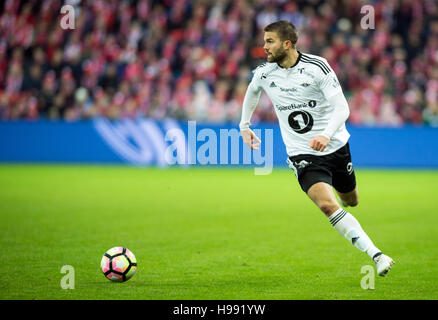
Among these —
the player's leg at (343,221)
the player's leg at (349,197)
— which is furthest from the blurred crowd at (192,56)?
the player's leg at (343,221)

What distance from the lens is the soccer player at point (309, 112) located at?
7062 mm

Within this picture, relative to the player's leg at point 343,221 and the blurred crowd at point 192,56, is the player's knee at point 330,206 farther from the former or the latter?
the blurred crowd at point 192,56

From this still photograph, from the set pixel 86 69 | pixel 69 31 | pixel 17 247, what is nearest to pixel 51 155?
pixel 86 69

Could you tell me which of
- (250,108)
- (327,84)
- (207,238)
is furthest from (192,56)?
(327,84)

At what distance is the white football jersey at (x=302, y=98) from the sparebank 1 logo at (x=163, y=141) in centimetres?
1256

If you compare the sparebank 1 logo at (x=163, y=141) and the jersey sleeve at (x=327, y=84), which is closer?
the jersey sleeve at (x=327, y=84)

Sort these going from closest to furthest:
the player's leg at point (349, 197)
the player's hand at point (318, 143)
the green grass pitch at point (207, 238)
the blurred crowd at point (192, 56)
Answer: the green grass pitch at point (207, 238), the player's hand at point (318, 143), the player's leg at point (349, 197), the blurred crowd at point (192, 56)

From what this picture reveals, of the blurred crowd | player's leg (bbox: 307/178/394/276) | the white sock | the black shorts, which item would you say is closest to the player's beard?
the black shorts

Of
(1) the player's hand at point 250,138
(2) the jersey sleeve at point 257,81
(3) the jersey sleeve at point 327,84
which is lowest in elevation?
(1) the player's hand at point 250,138

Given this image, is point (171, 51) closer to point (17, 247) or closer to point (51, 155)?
point (51, 155)

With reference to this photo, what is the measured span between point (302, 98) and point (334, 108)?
433 mm

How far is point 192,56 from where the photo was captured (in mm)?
23719

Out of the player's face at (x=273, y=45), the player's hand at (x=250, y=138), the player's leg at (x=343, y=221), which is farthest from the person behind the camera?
the player's hand at (x=250, y=138)

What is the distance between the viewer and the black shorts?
7.32 meters
